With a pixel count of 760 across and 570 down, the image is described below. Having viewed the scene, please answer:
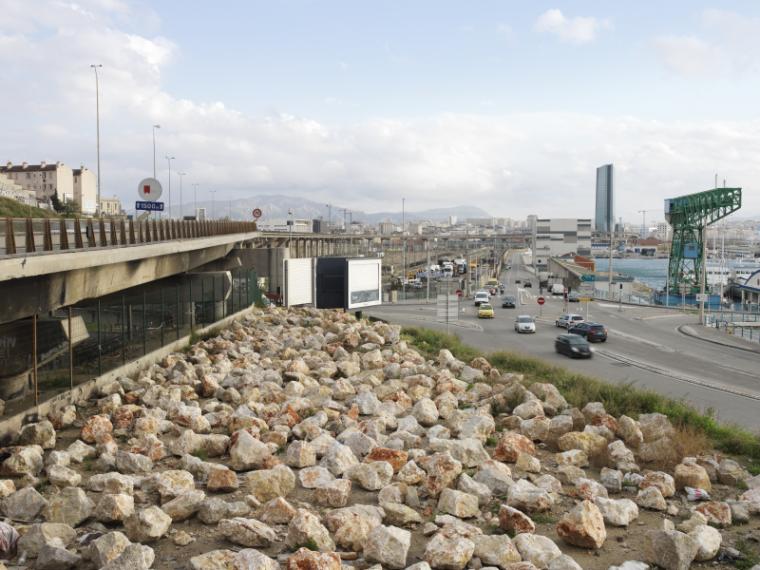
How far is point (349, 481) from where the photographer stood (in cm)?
1077

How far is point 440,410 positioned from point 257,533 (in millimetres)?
8517

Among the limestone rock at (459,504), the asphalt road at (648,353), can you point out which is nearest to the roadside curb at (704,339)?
the asphalt road at (648,353)

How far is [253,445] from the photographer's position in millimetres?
12234

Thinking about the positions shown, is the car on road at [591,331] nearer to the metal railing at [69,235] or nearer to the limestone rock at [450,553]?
the metal railing at [69,235]

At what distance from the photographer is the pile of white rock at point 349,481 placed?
843cm

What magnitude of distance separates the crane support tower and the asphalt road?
16.3 m

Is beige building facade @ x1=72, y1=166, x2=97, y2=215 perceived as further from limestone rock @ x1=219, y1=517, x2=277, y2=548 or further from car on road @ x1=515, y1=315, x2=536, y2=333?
limestone rock @ x1=219, y1=517, x2=277, y2=548

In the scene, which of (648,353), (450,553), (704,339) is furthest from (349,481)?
A: (704,339)

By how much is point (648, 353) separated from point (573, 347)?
5620 mm

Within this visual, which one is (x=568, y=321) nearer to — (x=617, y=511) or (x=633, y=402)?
(x=633, y=402)

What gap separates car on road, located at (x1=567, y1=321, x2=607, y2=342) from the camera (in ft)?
Answer: 133

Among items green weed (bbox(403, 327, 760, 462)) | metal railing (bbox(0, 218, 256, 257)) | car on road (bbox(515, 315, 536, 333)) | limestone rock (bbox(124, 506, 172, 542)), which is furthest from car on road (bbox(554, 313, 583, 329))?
limestone rock (bbox(124, 506, 172, 542))

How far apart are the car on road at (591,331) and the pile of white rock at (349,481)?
23.3 m

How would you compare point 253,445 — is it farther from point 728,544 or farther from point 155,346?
point 155,346
